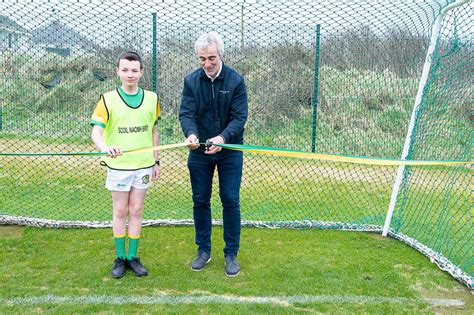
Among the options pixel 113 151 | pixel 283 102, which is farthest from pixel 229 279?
pixel 283 102

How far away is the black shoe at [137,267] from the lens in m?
3.46

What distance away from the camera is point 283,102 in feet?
20.3

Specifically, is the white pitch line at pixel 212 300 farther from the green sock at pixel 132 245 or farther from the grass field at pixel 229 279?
the green sock at pixel 132 245

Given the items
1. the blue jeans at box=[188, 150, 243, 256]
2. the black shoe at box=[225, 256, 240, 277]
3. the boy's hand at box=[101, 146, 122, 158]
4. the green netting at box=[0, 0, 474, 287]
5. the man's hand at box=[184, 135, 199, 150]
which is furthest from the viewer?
the green netting at box=[0, 0, 474, 287]

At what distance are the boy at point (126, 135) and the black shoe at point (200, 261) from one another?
1.82 ft

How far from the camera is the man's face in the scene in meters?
3.10

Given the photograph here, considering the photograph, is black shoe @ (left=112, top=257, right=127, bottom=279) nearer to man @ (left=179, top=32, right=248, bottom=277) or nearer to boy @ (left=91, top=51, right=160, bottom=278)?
boy @ (left=91, top=51, right=160, bottom=278)

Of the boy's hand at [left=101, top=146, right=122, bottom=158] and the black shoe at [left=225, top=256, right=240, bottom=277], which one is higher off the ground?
the boy's hand at [left=101, top=146, right=122, bottom=158]

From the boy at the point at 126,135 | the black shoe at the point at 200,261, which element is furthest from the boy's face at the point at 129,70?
the black shoe at the point at 200,261

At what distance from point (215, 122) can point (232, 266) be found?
1096 millimetres

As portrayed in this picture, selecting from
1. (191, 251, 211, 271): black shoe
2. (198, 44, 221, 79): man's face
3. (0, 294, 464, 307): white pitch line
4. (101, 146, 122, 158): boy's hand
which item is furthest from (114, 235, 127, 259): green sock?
(198, 44, 221, 79): man's face

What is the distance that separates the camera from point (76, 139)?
6164mm

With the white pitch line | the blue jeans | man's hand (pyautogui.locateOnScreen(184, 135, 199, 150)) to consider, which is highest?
man's hand (pyautogui.locateOnScreen(184, 135, 199, 150))

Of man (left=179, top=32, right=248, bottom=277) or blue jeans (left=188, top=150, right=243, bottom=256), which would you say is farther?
blue jeans (left=188, top=150, right=243, bottom=256)
